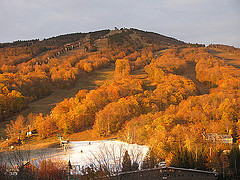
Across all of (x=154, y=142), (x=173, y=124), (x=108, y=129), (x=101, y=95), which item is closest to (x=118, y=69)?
(x=101, y=95)

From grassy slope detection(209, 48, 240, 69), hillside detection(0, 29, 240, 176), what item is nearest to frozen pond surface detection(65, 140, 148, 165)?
hillside detection(0, 29, 240, 176)

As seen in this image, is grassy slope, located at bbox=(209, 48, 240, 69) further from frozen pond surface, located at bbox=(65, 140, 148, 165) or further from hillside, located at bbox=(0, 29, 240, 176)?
frozen pond surface, located at bbox=(65, 140, 148, 165)

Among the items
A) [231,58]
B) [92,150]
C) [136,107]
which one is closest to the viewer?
Answer: [92,150]

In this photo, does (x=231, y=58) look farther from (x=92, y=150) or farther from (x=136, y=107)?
(x=92, y=150)

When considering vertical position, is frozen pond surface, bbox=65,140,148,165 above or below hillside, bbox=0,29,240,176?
below

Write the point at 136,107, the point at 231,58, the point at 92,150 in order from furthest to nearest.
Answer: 1. the point at 231,58
2. the point at 136,107
3. the point at 92,150

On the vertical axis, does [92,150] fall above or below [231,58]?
below

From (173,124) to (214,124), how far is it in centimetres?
636

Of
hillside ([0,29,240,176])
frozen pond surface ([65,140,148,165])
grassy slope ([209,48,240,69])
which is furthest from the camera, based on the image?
grassy slope ([209,48,240,69])

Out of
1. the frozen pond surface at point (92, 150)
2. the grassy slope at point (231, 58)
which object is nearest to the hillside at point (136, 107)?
the grassy slope at point (231, 58)

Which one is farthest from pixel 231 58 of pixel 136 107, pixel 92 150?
pixel 92 150

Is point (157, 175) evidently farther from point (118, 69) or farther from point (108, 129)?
point (118, 69)

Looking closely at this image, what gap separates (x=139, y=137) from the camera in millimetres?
42000

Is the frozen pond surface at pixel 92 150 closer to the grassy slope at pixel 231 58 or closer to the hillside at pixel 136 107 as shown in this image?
the hillside at pixel 136 107
